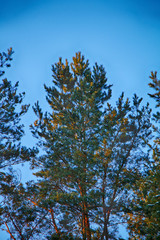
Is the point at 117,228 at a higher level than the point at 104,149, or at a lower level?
lower

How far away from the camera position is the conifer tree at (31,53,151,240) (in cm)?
801

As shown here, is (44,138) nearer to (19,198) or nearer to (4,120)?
(4,120)

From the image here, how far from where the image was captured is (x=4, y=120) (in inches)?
421

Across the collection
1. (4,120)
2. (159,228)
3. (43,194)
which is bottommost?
(159,228)

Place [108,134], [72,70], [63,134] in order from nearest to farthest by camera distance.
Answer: [108,134] < [63,134] < [72,70]

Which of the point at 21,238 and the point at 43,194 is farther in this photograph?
the point at 21,238

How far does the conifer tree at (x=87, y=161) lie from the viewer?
26.3 ft

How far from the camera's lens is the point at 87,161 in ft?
28.6

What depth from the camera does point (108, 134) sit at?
28.1 feet

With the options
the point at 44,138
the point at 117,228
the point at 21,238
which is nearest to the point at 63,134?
the point at 44,138

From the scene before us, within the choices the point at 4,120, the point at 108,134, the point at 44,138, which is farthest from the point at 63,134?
the point at 4,120

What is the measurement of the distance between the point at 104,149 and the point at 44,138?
3.81 meters

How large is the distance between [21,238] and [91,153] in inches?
240

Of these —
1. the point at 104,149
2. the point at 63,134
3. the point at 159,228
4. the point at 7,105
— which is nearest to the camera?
the point at 159,228
